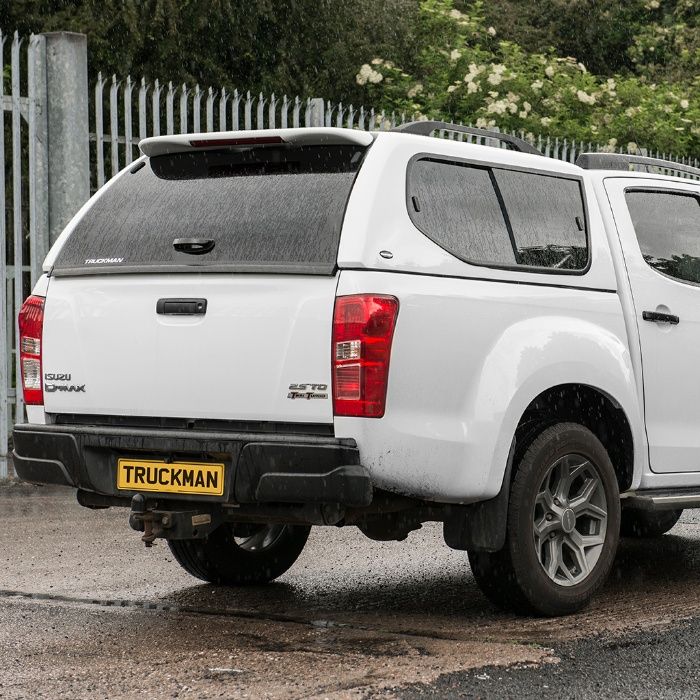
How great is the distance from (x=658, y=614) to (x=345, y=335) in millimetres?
2015

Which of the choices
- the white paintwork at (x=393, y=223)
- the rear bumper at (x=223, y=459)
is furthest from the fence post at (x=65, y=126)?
the white paintwork at (x=393, y=223)

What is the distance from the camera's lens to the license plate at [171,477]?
537cm

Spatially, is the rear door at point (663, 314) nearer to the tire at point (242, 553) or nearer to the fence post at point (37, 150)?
the tire at point (242, 553)

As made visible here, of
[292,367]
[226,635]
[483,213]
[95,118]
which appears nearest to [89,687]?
[226,635]

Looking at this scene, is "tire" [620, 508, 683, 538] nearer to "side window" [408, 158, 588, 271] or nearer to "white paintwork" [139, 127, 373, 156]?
"side window" [408, 158, 588, 271]

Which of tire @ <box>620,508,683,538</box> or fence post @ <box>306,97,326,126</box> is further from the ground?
Answer: fence post @ <box>306,97,326,126</box>

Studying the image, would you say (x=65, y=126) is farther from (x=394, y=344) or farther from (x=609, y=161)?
(x=394, y=344)

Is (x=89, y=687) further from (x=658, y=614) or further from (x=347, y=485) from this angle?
(x=658, y=614)

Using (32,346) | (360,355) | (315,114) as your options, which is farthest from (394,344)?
(315,114)

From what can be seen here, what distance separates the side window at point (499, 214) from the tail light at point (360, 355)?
53 centimetres

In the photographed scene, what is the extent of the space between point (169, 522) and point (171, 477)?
0.57 ft

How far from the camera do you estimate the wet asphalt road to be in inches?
192

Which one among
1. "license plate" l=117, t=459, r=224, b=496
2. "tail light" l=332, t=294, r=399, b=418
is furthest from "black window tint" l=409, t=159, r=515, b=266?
"license plate" l=117, t=459, r=224, b=496

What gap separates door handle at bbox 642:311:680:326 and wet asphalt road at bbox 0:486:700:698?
127 cm
